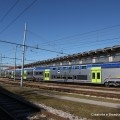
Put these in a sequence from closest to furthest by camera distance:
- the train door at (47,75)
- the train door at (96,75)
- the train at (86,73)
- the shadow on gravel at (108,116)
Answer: the shadow on gravel at (108,116) → the train at (86,73) → the train door at (96,75) → the train door at (47,75)

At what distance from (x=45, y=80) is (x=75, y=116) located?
4481 cm

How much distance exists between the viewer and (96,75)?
40062 millimetres

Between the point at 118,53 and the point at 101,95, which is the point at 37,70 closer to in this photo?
the point at 118,53

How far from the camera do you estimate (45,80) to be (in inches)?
2314

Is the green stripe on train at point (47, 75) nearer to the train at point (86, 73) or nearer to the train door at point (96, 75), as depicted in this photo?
the train at point (86, 73)

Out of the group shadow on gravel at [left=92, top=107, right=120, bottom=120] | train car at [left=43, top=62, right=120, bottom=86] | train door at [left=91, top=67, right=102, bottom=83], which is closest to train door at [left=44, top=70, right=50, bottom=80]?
train car at [left=43, top=62, right=120, bottom=86]

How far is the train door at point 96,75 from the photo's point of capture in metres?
39.4

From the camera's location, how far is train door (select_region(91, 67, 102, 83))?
39406mm

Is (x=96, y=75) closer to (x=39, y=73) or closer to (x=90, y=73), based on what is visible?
(x=90, y=73)

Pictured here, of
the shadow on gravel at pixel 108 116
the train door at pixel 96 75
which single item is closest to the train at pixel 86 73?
the train door at pixel 96 75

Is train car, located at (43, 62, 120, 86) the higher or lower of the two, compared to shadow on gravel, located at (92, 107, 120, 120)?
higher

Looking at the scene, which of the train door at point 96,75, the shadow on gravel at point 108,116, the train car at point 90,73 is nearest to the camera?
the shadow on gravel at point 108,116

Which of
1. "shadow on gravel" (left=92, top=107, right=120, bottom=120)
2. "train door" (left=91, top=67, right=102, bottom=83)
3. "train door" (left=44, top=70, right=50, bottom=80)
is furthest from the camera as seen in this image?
"train door" (left=44, top=70, right=50, bottom=80)

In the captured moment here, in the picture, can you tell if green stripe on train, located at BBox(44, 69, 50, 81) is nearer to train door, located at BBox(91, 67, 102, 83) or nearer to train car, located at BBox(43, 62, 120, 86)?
train car, located at BBox(43, 62, 120, 86)
